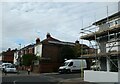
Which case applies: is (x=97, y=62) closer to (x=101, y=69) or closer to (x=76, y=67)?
(x=101, y=69)

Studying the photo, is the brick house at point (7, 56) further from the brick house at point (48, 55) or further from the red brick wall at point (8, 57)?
the brick house at point (48, 55)

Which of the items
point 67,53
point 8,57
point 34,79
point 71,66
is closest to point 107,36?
point 34,79

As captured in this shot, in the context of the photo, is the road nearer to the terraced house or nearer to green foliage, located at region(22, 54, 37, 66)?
the terraced house

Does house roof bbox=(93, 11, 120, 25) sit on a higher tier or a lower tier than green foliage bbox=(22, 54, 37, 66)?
higher

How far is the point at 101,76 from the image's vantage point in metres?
22.1

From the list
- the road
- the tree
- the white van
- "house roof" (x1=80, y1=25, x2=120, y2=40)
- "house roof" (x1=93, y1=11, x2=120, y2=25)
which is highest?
"house roof" (x1=93, y1=11, x2=120, y2=25)

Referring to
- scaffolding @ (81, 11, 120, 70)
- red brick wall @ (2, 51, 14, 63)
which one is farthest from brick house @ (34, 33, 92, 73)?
red brick wall @ (2, 51, 14, 63)

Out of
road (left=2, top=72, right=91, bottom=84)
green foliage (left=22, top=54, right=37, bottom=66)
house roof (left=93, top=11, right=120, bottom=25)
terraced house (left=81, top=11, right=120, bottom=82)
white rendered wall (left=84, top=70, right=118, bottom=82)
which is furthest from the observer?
green foliage (left=22, top=54, right=37, bottom=66)

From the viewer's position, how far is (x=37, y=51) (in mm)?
53406

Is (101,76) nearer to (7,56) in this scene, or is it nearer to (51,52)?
(51,52)

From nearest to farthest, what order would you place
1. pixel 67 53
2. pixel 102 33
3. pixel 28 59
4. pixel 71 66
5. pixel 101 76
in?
1. pixel 101 76
2. pixel 102 33
3. pixel 71 66
4. pixel 67 53
5. pixel 28 59

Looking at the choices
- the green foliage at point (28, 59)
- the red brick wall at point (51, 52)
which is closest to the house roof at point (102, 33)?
the red brick wall at point (51, 52)

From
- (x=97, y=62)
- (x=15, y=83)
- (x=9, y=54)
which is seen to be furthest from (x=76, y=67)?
(x=9, y=54)

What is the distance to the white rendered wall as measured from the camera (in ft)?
66.5
